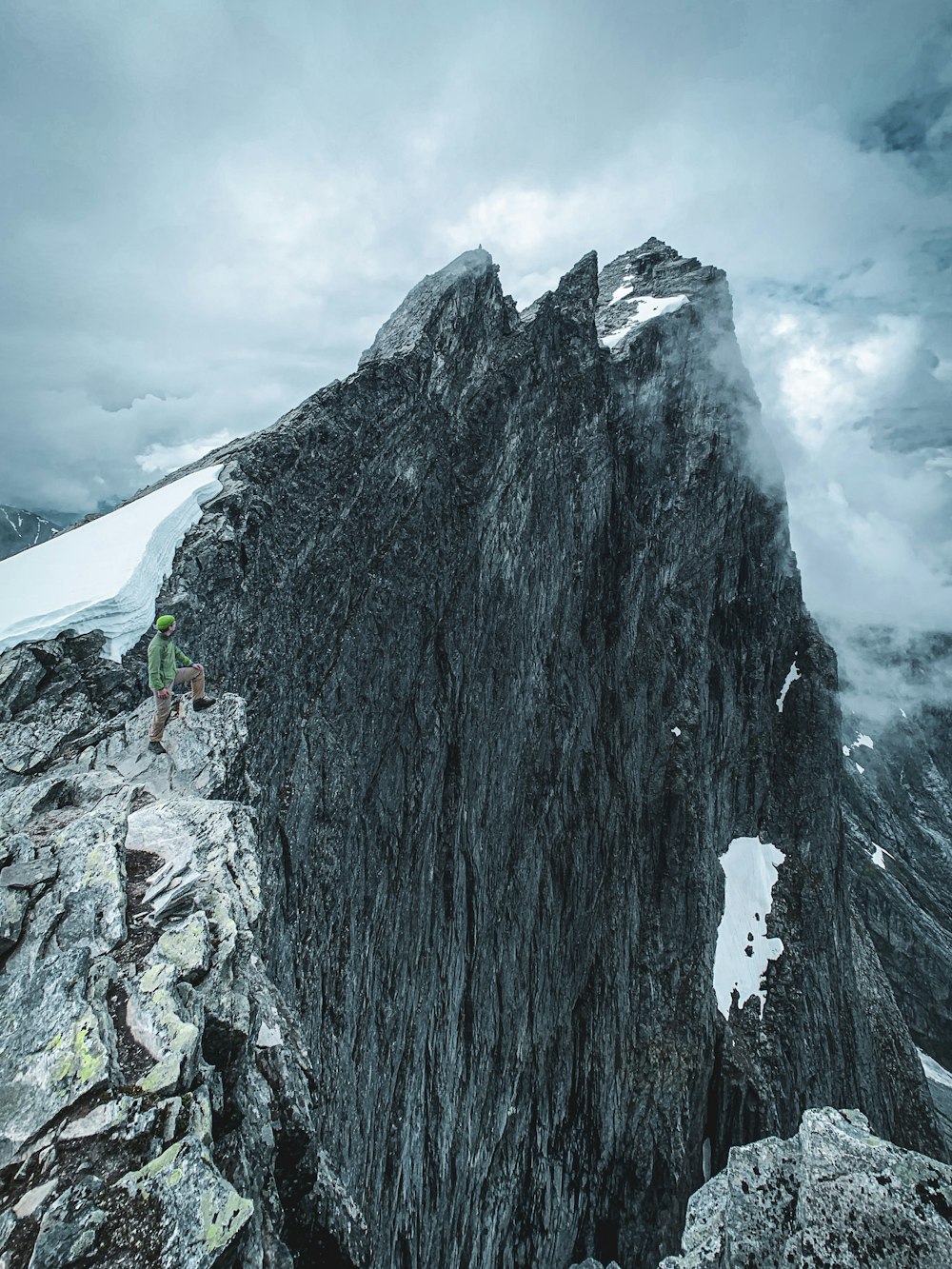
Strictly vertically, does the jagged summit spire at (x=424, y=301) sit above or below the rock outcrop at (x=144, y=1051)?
above

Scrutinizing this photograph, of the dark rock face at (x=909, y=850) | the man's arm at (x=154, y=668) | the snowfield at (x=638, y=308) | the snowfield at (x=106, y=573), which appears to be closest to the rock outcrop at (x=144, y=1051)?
the man's arm at (x=154, y=668)

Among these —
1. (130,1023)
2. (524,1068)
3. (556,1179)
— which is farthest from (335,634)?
(556,1179)

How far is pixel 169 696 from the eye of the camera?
11836 millimetres

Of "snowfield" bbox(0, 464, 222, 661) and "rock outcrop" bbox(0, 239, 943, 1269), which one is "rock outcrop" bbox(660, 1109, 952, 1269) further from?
"snowfield" bbox(0, 464, 222, 661)

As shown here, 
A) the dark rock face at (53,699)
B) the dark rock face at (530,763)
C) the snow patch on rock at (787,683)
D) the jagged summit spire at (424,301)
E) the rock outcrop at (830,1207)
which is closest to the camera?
the rock outcrop at (830,1207)

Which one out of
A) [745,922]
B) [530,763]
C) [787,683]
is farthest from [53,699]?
[787,683]

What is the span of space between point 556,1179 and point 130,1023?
111 ft

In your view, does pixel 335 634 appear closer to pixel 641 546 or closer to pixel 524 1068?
pixel 524 1068

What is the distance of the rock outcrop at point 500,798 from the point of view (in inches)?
467

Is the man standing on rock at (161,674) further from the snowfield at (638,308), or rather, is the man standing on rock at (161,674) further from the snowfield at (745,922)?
the snowfield at (745,922)

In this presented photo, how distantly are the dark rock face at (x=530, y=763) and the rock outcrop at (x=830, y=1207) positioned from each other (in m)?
6.19

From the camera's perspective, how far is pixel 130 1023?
20.8 feet

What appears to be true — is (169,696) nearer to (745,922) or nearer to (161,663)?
(161,663)

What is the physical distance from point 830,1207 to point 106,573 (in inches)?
720
